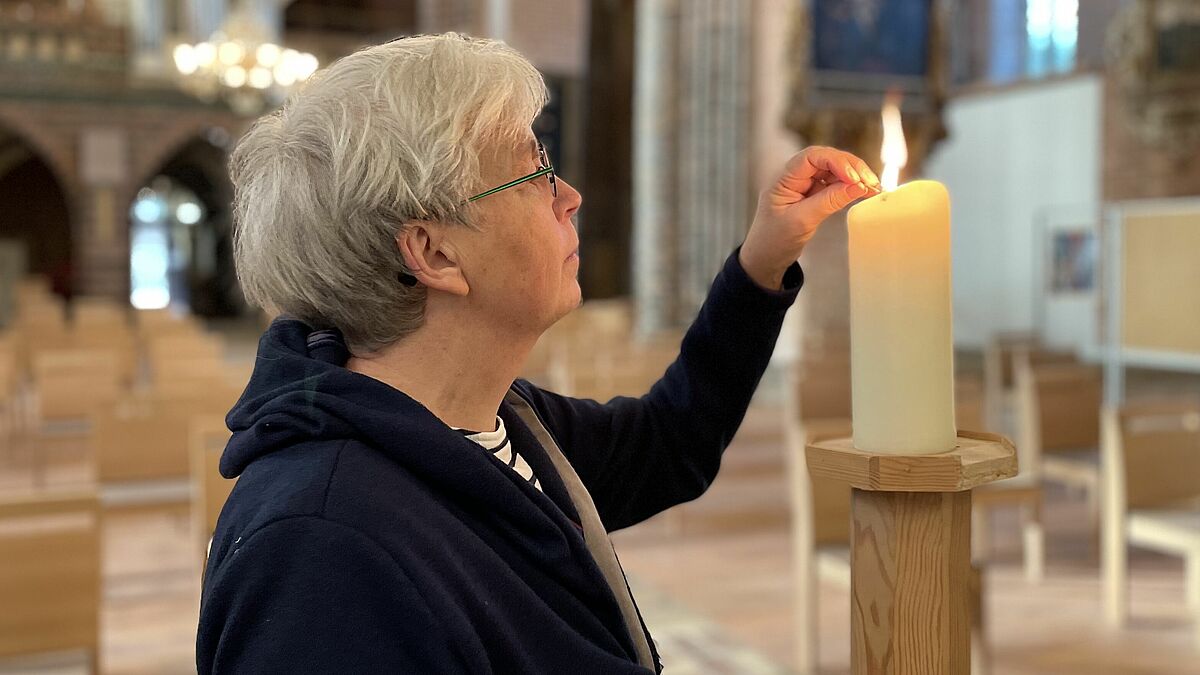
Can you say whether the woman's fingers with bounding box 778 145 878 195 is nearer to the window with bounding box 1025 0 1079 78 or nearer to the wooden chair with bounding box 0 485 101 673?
the wooden chair with bounding box 0 485 101 673

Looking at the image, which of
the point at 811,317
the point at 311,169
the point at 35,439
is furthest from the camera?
the point at 811,317

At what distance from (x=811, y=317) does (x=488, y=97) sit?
8705 millimetres

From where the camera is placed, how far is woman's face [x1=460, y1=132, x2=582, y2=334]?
3.45 feet

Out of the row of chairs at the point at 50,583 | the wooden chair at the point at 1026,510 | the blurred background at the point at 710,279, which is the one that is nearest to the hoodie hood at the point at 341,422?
the blurred background at the point at 710,279

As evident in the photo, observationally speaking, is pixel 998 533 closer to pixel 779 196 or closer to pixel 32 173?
pixel 779 196

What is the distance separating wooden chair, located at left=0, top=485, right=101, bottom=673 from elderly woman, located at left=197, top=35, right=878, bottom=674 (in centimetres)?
165

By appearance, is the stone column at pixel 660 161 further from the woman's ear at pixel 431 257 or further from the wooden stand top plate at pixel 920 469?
the wooden stand top plate at pixel 920 469

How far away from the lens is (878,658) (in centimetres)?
89

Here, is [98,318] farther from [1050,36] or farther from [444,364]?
[1050,36]

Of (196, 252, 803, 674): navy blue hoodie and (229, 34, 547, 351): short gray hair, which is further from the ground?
(229, 34, 547, 351): short gray hair

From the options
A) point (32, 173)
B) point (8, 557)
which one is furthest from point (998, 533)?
point (32, 173)

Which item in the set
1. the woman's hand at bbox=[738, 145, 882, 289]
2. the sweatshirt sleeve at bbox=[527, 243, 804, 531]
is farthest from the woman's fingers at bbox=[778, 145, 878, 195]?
the sweatshirt sleeve at bbox=[527, 243, 804, 531]

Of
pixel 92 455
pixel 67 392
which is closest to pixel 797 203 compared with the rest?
pixel 92 455

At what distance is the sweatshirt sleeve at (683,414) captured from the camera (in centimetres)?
136
